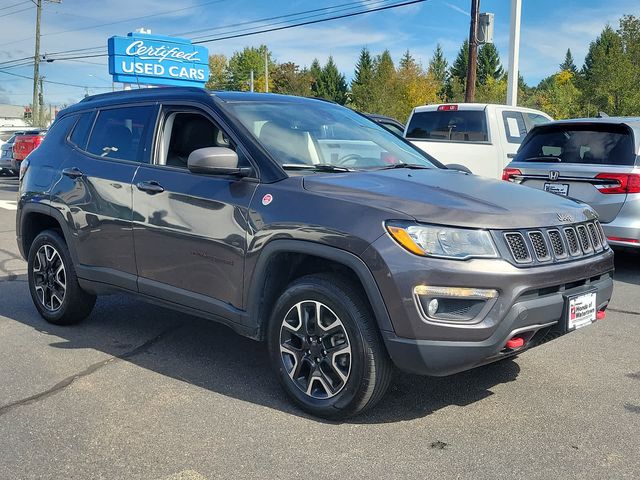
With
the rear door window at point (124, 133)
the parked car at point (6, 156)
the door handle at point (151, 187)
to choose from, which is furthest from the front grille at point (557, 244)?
the parked car at point (6, 156)

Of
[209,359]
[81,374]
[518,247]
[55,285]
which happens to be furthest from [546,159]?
[81,374]

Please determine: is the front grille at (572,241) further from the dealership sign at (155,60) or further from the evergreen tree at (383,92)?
the evergreen tree at (383,92)

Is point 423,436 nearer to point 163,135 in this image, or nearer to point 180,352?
point 180,352

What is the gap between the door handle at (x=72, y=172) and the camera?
16.6 feet

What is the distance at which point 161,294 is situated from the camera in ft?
14.5

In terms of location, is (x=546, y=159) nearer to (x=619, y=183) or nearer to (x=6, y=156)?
(x=619, y=183)

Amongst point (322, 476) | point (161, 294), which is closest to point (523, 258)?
point (322, 476)

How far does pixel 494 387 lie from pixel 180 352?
2.20 metres

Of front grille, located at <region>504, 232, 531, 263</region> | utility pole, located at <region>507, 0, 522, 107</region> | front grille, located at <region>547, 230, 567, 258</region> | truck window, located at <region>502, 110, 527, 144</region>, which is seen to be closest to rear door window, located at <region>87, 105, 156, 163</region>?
front grille, located at <region>504, 232, 531, 263</region>

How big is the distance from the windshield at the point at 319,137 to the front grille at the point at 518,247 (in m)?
1.24

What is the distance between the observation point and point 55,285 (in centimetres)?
541

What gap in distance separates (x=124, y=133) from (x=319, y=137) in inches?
59.9

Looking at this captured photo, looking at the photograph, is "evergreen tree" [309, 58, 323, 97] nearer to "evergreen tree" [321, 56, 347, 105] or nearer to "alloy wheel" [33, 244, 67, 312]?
"evergreen tree" [321, 56, 347, 105]

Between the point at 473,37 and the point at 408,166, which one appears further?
the point at 473,37
